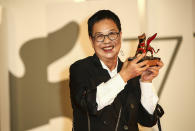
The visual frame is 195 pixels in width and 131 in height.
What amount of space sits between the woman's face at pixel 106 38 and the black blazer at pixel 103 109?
0.07 metres

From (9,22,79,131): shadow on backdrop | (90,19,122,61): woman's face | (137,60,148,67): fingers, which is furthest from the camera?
(9,22,79,131): shadow on backdrop

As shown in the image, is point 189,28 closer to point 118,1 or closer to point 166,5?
point 166,5

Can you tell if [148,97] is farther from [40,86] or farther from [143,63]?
[40,86]

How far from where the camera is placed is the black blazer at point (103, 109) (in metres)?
1.20

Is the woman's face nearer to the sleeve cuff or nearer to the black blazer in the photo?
the black blazer

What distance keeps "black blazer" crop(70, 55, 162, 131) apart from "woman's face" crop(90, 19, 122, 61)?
0.07m

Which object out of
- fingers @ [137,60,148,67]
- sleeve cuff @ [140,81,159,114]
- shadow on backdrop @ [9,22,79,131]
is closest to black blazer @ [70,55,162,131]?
sleeve cuff @ [140,81,159,114]

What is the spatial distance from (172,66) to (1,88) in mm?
1754

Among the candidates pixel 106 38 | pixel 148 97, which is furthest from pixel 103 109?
pixel 106 38

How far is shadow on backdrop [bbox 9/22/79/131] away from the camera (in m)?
2.56

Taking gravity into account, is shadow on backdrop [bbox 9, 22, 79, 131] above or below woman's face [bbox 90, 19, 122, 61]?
below

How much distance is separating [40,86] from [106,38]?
1589 mm

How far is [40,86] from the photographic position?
2.63 meters

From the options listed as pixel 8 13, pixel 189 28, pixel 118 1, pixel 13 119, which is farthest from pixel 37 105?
pixel 189 28
